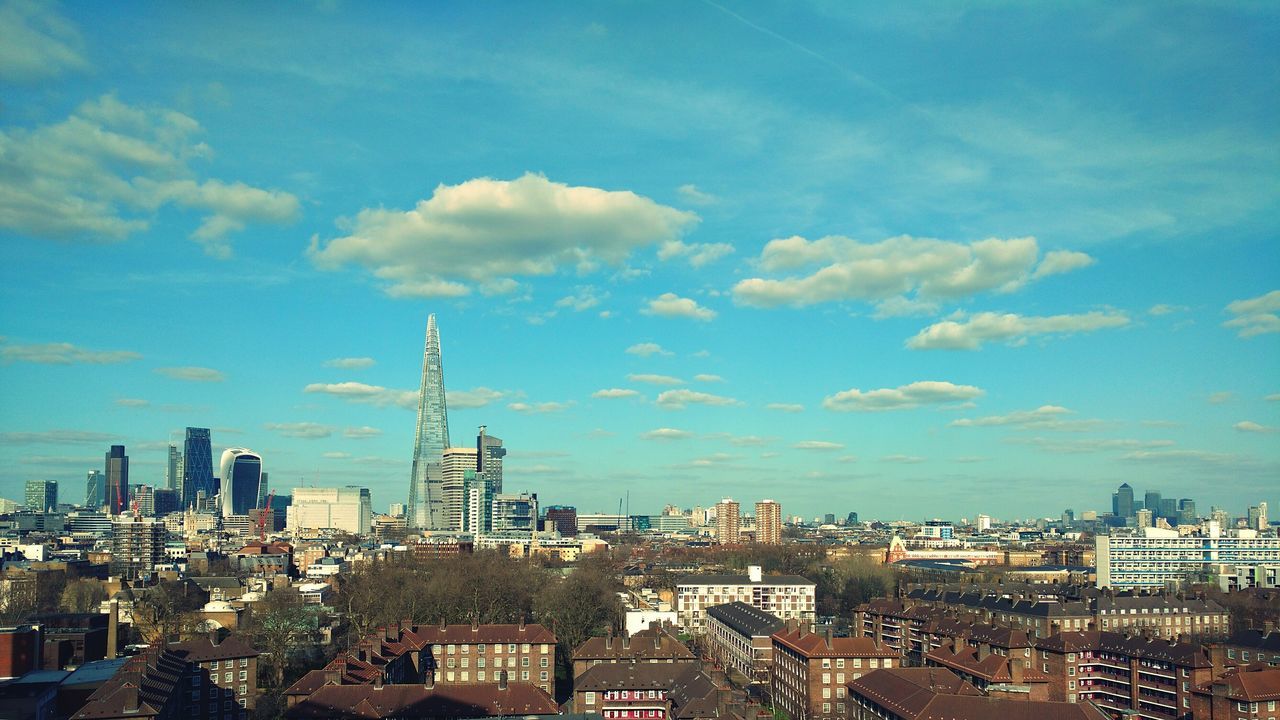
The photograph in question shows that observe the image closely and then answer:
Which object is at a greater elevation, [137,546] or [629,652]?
[629,652]

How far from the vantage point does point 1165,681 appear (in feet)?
209

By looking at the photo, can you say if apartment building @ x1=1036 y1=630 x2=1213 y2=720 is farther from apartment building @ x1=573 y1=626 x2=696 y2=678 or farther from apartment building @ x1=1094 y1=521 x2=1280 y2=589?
apartment building @ x1=1094 y1=521 x2=1280 y2=589

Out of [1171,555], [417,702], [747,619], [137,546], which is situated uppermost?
[417,702]

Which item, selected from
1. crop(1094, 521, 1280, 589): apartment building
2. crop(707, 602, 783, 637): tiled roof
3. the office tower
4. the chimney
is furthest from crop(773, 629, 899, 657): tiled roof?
the office tower

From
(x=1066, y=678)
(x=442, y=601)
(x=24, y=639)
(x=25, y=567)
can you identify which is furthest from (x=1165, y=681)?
(x=25, y=567)

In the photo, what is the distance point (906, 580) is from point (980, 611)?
179 ft

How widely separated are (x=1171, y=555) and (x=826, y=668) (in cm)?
11475

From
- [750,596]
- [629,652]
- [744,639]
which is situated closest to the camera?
[629,652]

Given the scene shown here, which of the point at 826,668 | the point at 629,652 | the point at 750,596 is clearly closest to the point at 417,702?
the point at 629,652

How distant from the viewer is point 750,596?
11306cm

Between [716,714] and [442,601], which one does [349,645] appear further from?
[716,714]

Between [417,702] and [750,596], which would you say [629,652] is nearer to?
[417,702]

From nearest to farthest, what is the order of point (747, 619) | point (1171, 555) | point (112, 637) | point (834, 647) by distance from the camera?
point (834, 647) → point (112, 637) → point (747, 619) → point (1171, 555)

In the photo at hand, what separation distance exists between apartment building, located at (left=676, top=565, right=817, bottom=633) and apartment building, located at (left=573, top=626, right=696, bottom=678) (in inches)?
1723
